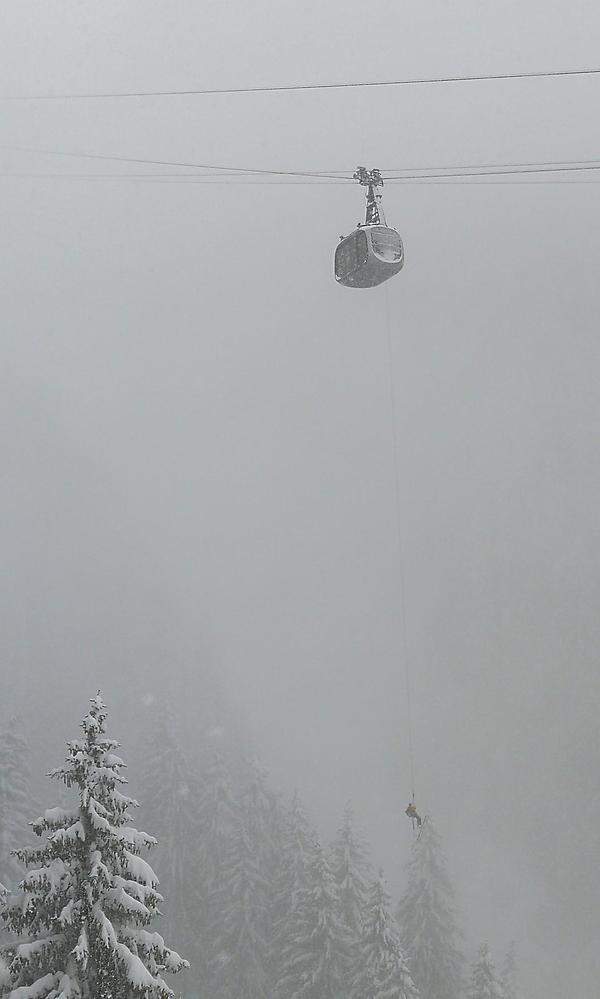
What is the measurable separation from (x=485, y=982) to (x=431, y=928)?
5267mm

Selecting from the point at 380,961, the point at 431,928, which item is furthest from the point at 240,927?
the point at 380,961

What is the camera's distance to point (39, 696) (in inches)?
2741

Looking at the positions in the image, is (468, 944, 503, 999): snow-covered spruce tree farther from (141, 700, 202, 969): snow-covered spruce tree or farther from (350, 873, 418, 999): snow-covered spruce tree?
(141, 700, 202, 969): snow-covered spruce tree

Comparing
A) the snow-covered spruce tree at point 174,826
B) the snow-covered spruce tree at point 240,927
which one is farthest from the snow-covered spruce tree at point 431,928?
the snow-covered spruce tree at point 174,826

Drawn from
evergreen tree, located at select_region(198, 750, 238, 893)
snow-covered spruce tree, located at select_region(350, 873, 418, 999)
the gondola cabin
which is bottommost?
snow-covered spruce tree, located at select_region(350, 873, 418, 999)

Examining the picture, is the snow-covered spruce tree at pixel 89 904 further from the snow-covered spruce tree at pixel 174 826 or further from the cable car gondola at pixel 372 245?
the snow-covered spruce tree at pixel 174 826

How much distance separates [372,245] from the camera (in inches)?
587

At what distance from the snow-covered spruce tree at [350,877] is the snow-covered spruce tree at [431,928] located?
12.0 ft

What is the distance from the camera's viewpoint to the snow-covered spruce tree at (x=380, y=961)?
22.5 m

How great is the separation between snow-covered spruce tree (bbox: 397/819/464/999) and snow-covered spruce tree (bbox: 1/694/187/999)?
22138 mm

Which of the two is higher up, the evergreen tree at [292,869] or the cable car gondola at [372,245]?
the cable car gondola at [372,245]

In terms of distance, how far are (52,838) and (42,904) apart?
2.79ft

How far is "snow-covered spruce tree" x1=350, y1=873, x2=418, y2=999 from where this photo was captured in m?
22.5

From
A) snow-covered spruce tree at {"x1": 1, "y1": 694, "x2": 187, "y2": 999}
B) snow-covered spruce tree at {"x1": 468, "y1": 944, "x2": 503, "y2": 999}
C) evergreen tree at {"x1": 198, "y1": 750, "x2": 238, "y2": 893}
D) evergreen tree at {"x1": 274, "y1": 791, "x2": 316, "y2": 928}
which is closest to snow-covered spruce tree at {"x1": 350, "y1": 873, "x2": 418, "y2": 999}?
snow-covered spruce tree at {"x1": 468, "y1": 944, "x2": 503, "y2": 999}
